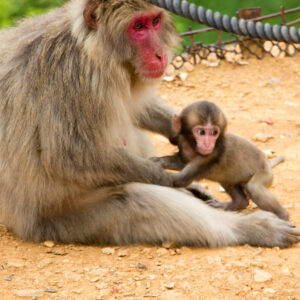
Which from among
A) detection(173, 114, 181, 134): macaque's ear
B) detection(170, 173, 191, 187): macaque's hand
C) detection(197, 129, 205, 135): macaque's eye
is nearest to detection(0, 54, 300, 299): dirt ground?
detection(170, 173, 191, 187): macaque's hand

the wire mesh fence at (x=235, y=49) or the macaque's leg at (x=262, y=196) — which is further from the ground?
the wire mesh fence at (x=235, y=49)

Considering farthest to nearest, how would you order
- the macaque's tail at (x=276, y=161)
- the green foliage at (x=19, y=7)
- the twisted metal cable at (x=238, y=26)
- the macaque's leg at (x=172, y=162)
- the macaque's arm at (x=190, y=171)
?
the green foliage at (x=19, y=7)
the macaque's tail at (x=276, y=161)
the macaque's leg at (x=172, y=162)
the macaque's arm at (x=190, y=171)
the twisted metal cable at (x=238, y=26)

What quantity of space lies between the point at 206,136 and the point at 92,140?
0.99 metres

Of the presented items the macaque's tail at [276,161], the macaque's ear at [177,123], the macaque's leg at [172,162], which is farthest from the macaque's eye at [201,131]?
the macaque's tail at [276,161]

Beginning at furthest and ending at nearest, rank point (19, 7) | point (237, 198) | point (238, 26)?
1. point (19, 7)
2. point (237, 198)
3. point (238, 26)

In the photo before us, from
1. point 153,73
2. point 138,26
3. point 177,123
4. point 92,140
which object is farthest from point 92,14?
point 177,123

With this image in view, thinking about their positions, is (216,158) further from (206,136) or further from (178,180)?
(178,180)

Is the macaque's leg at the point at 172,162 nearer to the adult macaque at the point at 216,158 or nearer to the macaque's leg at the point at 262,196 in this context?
the adult macaque at the point at 216,158

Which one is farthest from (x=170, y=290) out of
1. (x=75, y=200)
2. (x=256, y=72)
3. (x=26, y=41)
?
(x=256, y=72)

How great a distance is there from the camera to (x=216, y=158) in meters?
4.71

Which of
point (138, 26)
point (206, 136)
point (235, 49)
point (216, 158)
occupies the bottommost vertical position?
point (216, 158)

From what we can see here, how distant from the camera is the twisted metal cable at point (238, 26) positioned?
2.72 metres

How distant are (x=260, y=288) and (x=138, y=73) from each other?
164 centimetres

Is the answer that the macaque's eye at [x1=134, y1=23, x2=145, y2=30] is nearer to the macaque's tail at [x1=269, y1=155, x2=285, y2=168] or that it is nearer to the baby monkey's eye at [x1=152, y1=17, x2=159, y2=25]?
the baby monkey's eye at [x1=152, y1=17, x2=159, y2=25]
